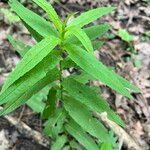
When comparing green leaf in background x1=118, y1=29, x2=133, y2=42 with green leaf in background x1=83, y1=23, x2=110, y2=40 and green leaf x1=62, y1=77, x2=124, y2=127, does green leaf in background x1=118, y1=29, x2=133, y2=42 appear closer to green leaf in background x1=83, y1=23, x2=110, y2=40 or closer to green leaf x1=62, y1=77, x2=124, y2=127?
green leaf in background x1=83, y1=23, x2=110, y2=40

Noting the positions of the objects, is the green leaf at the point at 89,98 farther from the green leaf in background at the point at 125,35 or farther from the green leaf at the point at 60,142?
the green leaf in background at the point at 125,35

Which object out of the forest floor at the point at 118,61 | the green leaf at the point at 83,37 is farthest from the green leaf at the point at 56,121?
the green leaf at the point at 83,37

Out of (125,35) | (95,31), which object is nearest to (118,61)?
(125,35)

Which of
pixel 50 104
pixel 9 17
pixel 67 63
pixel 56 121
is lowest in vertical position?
pixel 56 121

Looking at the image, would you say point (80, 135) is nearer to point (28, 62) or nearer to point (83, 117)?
point (83, 117)

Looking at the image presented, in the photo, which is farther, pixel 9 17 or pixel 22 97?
pixel 9 17

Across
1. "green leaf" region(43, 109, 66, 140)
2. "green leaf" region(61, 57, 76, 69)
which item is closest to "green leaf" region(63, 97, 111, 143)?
"green leaf" region(43, 109, 66, 140)
